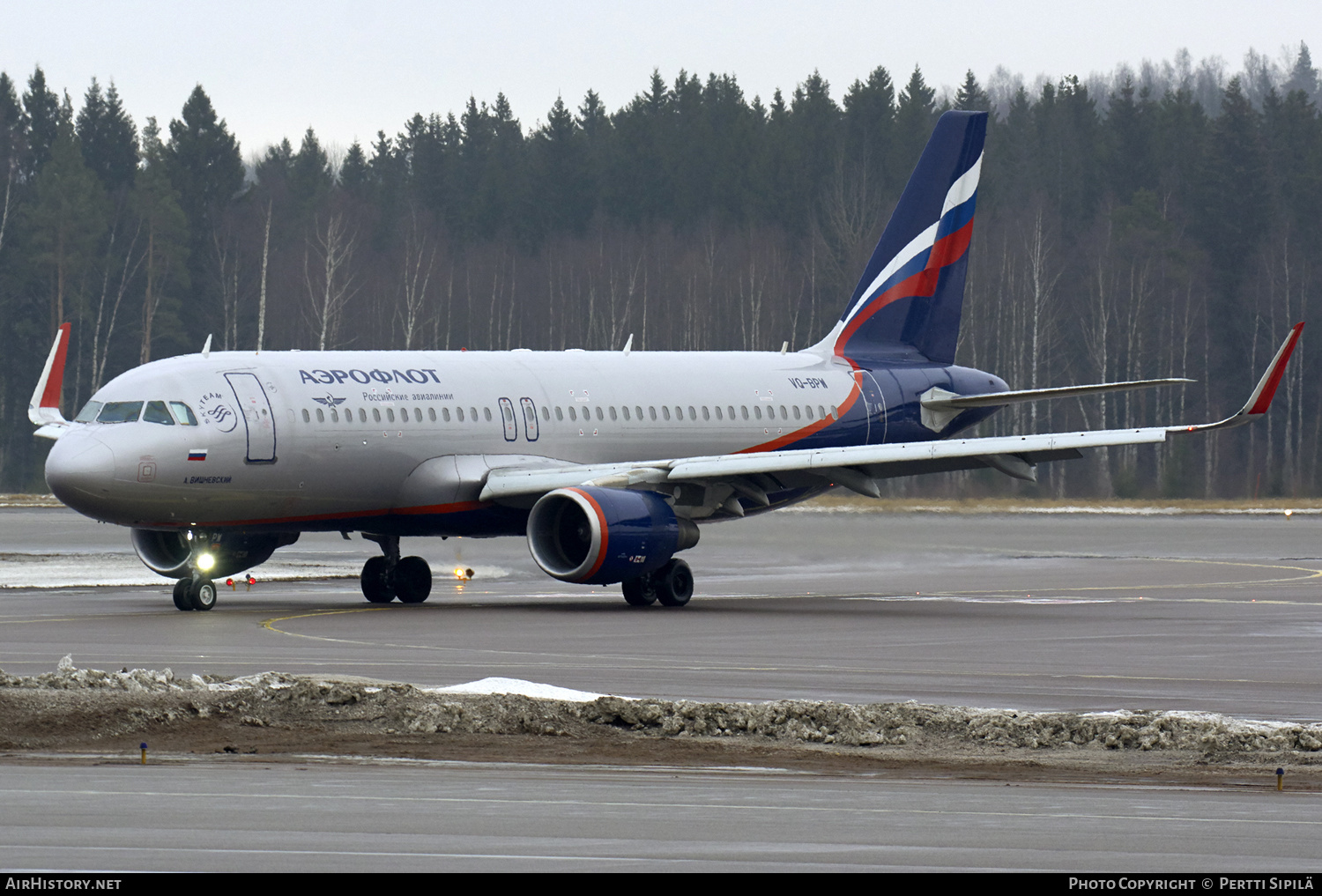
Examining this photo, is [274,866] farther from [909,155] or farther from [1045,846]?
[909,155]

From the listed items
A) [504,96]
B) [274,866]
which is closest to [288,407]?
[274,866]

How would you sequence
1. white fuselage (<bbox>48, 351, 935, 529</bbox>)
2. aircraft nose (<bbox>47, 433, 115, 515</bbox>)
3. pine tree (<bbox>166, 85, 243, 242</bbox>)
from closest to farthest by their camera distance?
1. aircraft nose (<bbox>47, 433, 115, 515</bbox>)
2. white fuselage (<bbox>48, 351, 935, 529</bbox>)
3. pine tree (<bbox>166, 85, 243, 242</bbox>)

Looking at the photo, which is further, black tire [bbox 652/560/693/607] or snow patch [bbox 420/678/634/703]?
black tire [bbox 652/560/693/607]

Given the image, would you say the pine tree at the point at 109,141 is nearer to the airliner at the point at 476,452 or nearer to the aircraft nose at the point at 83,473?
the airliner at the point at 476,452

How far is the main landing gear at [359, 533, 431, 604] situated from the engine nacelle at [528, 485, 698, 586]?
2.82 meters

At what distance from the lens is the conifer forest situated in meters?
93.9

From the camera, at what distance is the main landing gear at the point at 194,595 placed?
1141 inches

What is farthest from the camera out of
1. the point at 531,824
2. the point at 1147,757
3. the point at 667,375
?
the point at 667,375

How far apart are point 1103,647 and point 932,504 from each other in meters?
33.7

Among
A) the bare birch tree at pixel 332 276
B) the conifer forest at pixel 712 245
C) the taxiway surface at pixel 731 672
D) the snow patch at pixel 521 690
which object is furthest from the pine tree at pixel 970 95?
the snow patch at pixel 521 690

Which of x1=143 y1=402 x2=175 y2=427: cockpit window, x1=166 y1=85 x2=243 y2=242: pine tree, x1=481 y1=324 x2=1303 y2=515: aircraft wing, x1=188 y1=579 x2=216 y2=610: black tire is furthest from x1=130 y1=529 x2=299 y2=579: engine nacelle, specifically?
x1=166 y1=85 x2=243 y2=242: pine tree

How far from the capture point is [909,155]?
109250mm

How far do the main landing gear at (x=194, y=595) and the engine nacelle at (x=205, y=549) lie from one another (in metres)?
0.32

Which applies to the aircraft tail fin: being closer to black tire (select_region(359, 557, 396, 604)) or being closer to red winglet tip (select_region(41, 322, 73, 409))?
black tire (select_region(359, 557, 396, 604))
